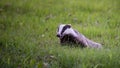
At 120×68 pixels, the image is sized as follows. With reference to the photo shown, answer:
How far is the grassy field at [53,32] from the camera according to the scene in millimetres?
4924

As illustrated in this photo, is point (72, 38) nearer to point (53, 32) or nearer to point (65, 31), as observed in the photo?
point (65, 31)

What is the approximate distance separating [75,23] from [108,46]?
227 centimetres

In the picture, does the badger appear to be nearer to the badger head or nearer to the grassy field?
the badger head

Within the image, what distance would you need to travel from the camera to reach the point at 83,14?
873cm

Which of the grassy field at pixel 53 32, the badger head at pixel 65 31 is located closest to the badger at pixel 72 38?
the badger head at pixel 65 31

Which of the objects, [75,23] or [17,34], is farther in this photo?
[75,23]

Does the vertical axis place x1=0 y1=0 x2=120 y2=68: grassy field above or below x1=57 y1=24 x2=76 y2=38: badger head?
below

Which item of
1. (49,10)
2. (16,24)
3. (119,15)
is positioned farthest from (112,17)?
(16,24)

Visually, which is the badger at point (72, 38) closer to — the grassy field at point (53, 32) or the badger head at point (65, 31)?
the badger head at point (65, 31)

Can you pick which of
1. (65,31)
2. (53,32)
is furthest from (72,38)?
(53,32)

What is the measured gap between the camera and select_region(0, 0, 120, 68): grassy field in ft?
16.2

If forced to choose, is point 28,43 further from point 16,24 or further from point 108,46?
point 16,24

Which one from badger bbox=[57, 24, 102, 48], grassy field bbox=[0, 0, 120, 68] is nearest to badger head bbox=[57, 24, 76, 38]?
badger bbox=[57, 24, 102, 48]

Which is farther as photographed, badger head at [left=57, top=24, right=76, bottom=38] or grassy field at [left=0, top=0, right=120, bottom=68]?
badger head at [left=57, top=24, right=76, bottom=38]
